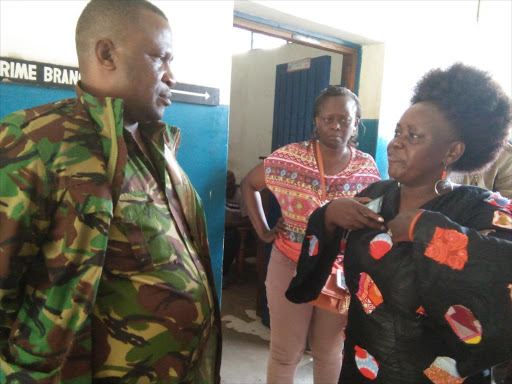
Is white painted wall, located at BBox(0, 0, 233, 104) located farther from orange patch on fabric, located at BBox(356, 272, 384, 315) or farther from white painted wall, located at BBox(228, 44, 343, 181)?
white painted wall, located at BBox(228, 44, 343, 181)

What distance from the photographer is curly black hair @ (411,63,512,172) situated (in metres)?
1.28

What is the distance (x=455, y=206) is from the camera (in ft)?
4.07

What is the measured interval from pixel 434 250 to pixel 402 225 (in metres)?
0.11

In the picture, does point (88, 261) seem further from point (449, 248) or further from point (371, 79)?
point (371, 79)

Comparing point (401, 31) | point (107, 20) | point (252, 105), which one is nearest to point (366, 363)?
point (107, 20)

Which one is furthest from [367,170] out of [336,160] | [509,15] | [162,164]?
[509,15]

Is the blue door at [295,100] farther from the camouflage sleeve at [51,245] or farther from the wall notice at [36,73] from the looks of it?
the camouflage sleeve at [51,245]

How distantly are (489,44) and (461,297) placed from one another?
3.98 metres

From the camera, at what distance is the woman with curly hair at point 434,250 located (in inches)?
42.0

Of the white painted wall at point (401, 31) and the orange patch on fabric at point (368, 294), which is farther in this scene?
the white painted wall at point (401, 31)

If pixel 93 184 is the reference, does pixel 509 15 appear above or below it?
above

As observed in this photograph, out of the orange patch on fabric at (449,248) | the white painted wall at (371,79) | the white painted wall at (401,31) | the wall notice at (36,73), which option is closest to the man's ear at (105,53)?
the wall notice at (36,73)

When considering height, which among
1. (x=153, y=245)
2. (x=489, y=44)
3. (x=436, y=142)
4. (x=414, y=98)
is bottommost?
(x=153, y=245)

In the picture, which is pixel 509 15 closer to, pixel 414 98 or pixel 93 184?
pixel 414 98
